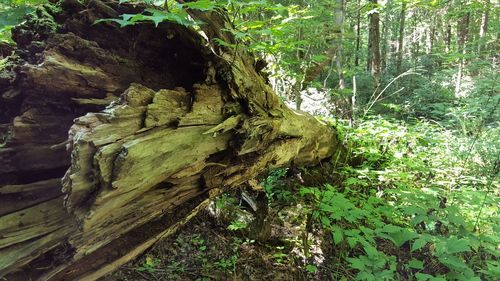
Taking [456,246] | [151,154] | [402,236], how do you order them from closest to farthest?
[151,154]
[456,246]
[402,236]

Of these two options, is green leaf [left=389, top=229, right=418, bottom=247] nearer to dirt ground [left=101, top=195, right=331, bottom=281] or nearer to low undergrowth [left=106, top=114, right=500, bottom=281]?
A: low undergrowth [left=106, top=114, right=500, bottom=281]

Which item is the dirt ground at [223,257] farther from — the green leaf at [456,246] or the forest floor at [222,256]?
the green leaf at [456,246]

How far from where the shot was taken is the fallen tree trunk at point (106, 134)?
1824 mm

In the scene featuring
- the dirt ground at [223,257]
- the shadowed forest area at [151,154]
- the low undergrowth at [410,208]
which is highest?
the shadowed forest area at [151,154]

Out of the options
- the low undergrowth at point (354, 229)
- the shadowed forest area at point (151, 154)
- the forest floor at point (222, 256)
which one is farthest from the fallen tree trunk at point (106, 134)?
the low undergrowth at point (354, 229)

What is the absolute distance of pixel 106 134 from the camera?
5.90 ft

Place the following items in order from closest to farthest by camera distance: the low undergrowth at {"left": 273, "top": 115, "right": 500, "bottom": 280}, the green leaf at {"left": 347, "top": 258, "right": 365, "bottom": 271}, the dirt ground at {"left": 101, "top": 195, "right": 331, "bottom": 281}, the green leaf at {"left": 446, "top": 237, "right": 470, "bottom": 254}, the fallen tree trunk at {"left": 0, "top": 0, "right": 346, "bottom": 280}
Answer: the fallen tree trunk at {"left": 0, "top": 0, "right": 346, "bottom": 280}, the green leaf at {"left": 446, "top": 237, "right": 470, "bottom": 254}, the green leaf at {"left": 347, "top": 258, "right": 365, "bottom": 271}, the low undergrowth at {"left": 273, "top": 115, "right": 500, "bottom": 280}, the dirt ground at {"left": 101, "top": 195, "right": 331, "bottom": 281}

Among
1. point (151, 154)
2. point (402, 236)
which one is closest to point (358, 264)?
point (402, 236)

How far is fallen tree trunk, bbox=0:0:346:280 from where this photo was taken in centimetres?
182

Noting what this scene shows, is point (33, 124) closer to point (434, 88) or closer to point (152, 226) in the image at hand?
point (152, 226)

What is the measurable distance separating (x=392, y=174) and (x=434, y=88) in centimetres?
973

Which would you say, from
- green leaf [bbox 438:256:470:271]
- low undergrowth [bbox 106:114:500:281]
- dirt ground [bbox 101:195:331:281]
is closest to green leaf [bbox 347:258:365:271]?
low undergrowth [bbox 106:114:500:281]

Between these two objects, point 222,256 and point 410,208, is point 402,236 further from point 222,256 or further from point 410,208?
point 222,256

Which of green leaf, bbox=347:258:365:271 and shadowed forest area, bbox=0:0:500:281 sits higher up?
shadowed forest area, bbox=0:0:500:281
